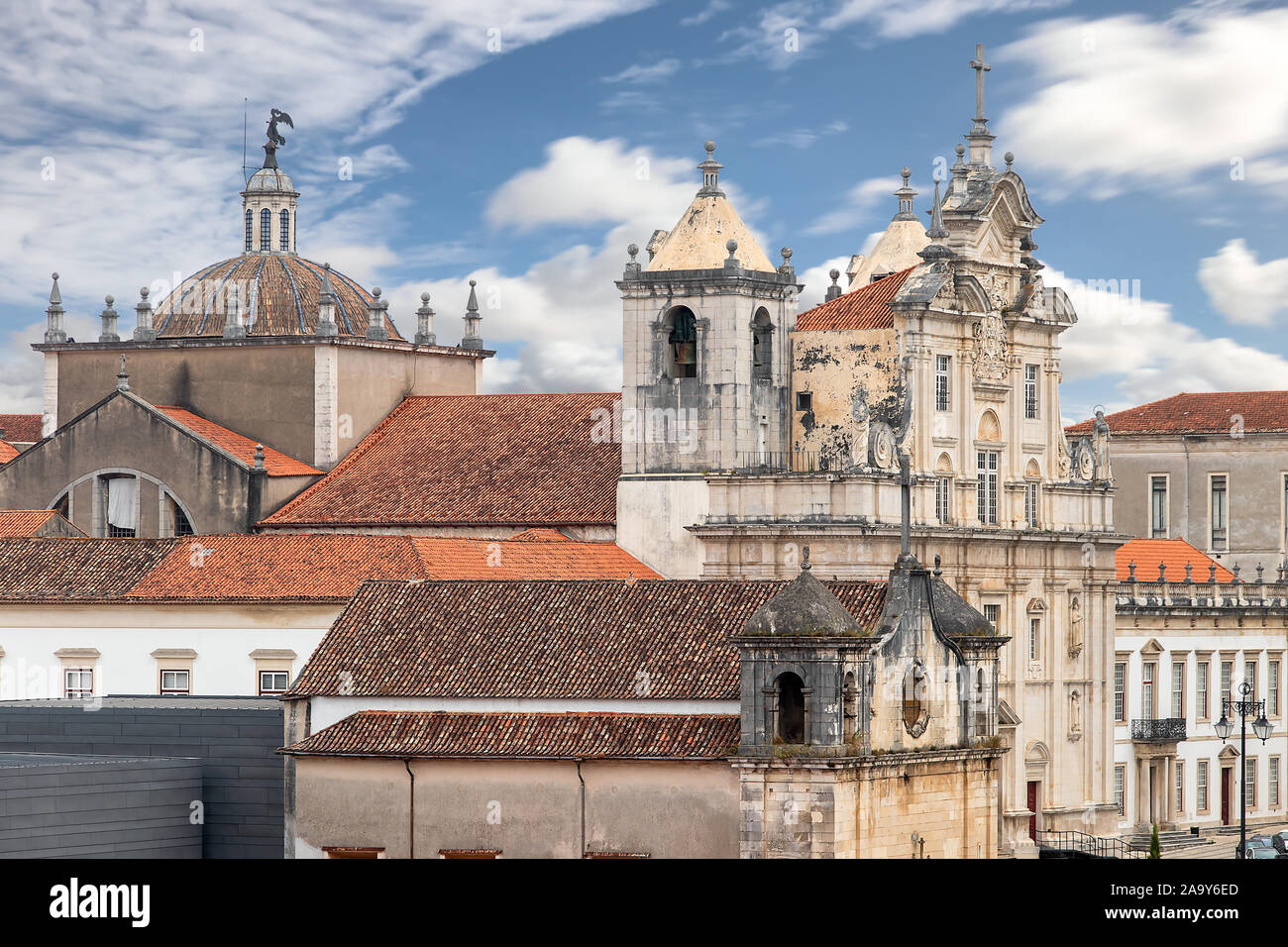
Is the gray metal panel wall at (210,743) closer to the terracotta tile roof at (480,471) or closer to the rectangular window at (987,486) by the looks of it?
the terracotta tile roof at (480,471)

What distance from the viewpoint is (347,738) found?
46.4m

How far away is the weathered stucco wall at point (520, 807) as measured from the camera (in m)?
43.6

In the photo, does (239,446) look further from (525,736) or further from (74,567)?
(525,736)

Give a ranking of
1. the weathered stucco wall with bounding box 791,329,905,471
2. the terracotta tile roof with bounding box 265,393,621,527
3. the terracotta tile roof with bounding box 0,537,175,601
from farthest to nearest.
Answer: the terracotta tile roof with bounding box 265,393,621,527 → the weathered stucco wall with bounding box 791,329,905,471 → the terracotta tile roof with bounding box 0,537,175,601

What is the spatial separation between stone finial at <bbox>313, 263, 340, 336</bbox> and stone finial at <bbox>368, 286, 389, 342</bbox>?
3.36 ft

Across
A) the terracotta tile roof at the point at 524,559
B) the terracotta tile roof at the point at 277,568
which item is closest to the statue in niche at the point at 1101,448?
the terracotta tile roof at the point at 524,559

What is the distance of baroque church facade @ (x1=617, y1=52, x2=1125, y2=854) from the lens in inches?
2360

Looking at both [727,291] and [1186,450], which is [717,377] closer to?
[727,291]

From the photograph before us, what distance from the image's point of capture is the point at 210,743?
4919 centimetres

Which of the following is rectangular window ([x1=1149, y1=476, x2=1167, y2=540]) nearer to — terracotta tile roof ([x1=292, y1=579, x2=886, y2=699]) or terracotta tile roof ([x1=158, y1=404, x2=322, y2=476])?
terracotta tile roof ([x1=158, y1=404, x2=322, y2=476])

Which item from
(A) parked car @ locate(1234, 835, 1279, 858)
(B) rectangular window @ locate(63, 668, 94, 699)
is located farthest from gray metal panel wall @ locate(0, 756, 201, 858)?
(A) parked car @ locate(1234, 835, 1279, 858)

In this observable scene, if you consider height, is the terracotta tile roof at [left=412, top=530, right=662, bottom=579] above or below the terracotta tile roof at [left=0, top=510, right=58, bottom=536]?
below

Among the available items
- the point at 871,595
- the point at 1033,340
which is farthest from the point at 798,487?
the point at 871,595
